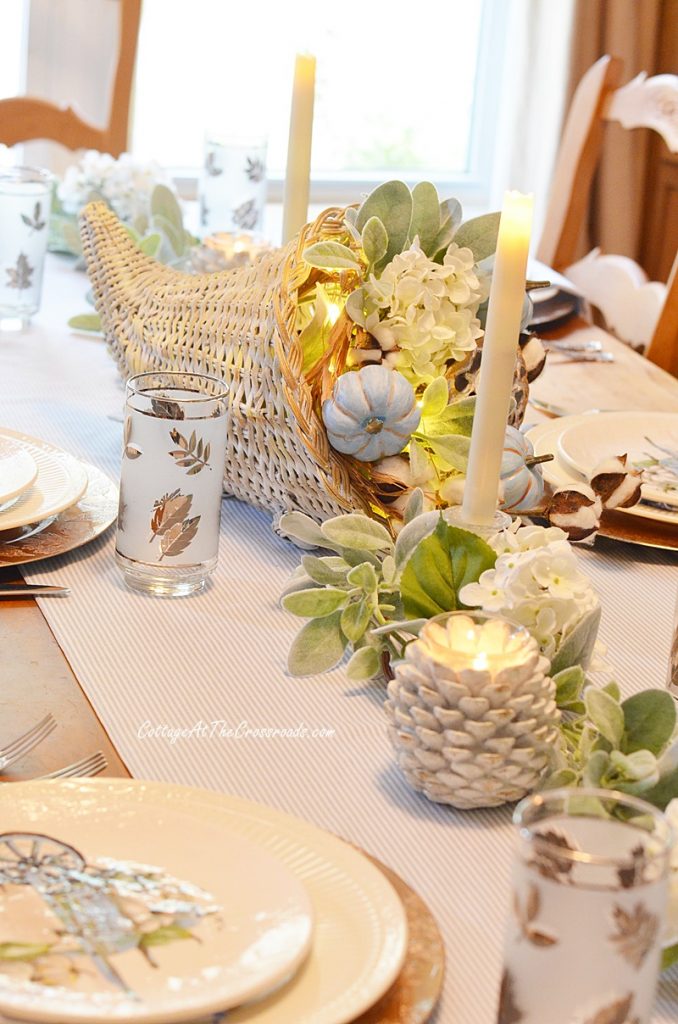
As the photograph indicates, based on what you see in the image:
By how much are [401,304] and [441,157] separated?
2.74 metres

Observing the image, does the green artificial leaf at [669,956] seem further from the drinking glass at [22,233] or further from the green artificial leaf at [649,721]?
the drinking glass at [22,233]

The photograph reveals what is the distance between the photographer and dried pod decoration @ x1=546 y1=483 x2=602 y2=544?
35.3 inches

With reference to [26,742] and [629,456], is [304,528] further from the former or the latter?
[629,456]

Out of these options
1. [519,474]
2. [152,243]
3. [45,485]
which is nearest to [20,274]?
[152,243]

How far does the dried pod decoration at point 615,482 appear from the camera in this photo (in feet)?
3.07

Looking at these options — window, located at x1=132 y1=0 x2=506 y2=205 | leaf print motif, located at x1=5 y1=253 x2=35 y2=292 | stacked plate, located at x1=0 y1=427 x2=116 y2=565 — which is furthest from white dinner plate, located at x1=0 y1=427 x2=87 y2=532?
window, located at x1=132 y1=0 x2=506 y2=205

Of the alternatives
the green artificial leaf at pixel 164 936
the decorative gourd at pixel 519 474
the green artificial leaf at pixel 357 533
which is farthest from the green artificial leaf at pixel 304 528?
the green artificial leaf at pixel 164 936

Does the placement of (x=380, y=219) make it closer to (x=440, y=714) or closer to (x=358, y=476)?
(x=358, y=476)

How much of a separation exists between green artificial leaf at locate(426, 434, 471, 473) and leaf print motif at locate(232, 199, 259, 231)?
0.93 meters

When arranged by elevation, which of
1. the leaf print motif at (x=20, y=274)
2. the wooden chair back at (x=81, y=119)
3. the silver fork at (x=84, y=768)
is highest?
the wooden chair back at (x=81, y=119)

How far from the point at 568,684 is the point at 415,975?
213 millimetres

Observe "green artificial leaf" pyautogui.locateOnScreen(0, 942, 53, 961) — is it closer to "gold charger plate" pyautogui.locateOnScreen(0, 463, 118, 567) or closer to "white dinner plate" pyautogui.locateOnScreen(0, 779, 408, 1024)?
"white dinner plate" pyautogui.locateOnScreen(0, 779, 408, 1024)

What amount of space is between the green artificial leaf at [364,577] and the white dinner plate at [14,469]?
27 cm

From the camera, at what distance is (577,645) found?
0.70 meters
